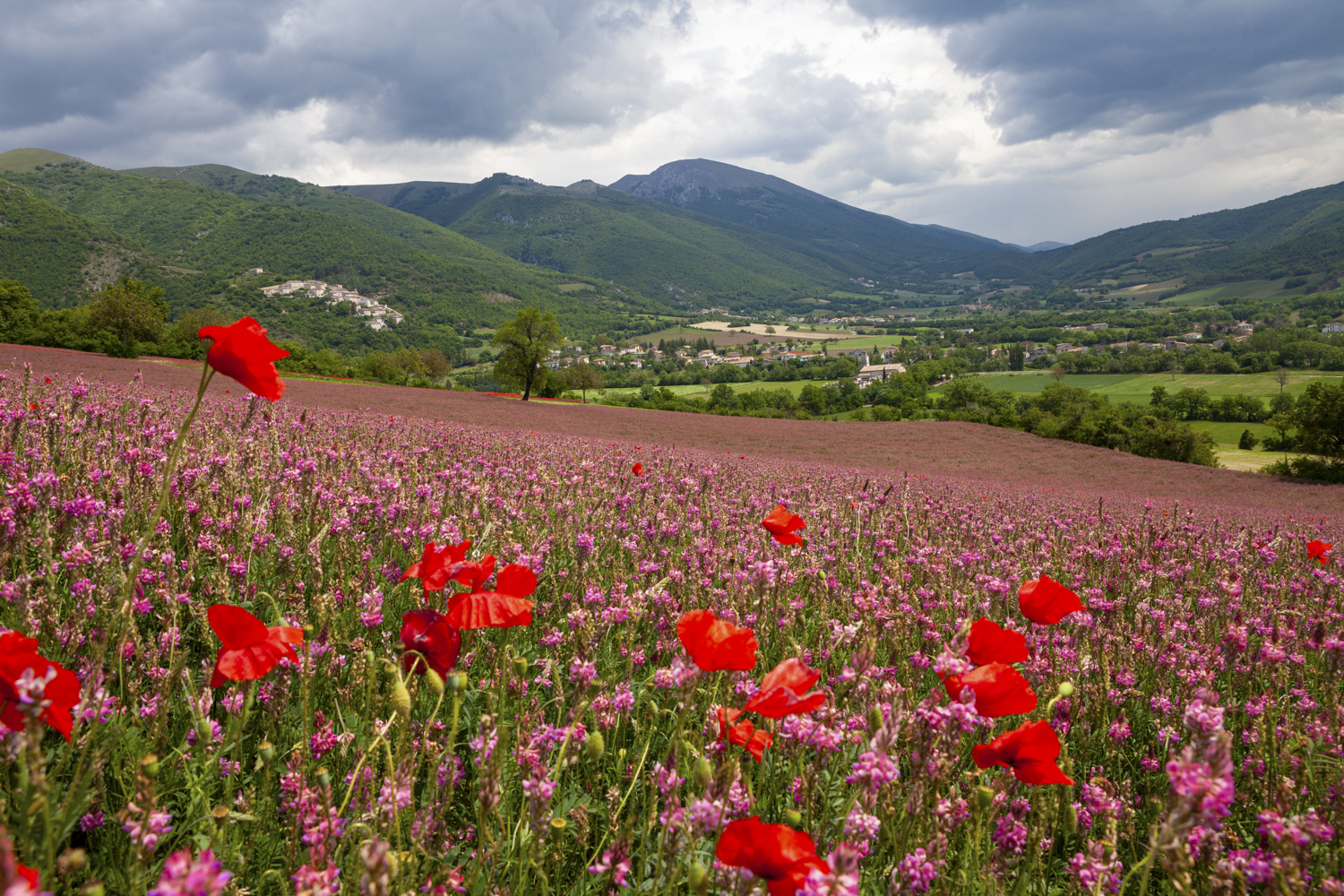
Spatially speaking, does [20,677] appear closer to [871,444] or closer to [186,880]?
[186,880]

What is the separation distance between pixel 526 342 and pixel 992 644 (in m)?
55.4

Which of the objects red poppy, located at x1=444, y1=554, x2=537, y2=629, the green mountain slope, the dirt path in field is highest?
the green mountain slope

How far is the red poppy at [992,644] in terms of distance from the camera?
1734mm

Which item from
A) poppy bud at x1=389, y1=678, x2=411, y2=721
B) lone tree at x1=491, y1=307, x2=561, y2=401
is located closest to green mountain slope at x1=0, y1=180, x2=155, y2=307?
lone tree at x1=491, y1=307, x2=561, y2=401

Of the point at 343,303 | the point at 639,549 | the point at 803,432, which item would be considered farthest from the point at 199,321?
the point at 343,303

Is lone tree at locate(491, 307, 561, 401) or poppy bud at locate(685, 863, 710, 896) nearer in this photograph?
poppy bud at locate(685, 863, 710, 896)

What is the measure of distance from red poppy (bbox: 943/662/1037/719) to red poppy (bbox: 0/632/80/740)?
6.57ft

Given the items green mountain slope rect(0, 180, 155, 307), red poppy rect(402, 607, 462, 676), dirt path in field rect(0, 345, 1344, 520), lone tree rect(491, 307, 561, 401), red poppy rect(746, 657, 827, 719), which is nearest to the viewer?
red poppy rect(746, 657, 827, 719)

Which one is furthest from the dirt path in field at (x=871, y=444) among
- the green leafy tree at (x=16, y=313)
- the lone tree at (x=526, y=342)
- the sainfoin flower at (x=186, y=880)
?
the green leafy tree at (x=16, y=313)

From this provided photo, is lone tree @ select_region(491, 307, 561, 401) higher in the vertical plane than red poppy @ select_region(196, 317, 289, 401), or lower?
higher

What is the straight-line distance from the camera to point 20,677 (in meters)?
1.15

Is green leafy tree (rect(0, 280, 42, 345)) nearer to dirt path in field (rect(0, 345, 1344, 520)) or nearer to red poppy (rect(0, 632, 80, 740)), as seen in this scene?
dirt path in field (rect(0, 345, 1344, 520))

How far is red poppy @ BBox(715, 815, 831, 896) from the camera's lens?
1.10 m

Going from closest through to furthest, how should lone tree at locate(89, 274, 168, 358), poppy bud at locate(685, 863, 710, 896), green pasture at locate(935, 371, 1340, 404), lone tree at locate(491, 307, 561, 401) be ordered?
poppy bud at locate(685, 863, 710, 896) → lone tree at locate(89, 274, 168, 358) → lone tree at locate(491, 307, 561, 401) → green pasture at locate(935, 371, 1340, 404)
